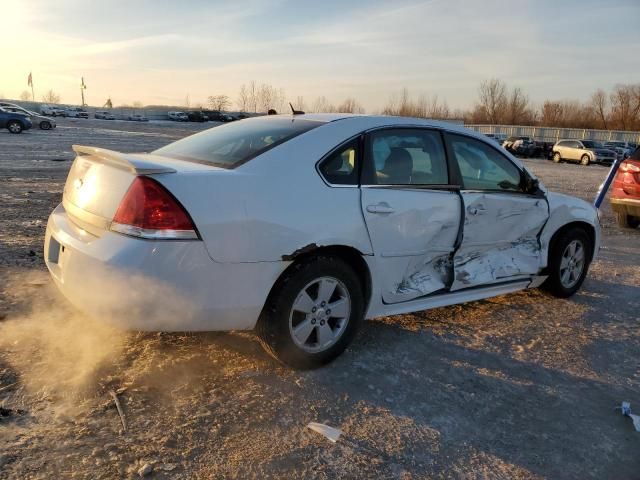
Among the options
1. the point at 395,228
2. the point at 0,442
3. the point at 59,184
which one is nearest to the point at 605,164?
the point at 59,184

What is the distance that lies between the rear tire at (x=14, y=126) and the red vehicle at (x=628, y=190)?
2836 centimetres

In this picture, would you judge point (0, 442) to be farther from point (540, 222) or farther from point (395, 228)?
point (540, 222)

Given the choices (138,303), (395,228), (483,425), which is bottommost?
(483,425)

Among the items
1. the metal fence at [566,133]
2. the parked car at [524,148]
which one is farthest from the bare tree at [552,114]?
the parked car at [524,148]

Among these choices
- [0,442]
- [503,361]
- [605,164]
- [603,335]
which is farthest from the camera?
[605,164]

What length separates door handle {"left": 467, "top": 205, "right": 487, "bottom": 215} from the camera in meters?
3.99

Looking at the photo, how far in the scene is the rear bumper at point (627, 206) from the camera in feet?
28.2

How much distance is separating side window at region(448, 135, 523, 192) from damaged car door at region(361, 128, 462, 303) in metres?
0.19

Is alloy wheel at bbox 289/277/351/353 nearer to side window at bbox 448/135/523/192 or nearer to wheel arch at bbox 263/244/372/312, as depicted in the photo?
wheel arch at bbox 263/244/372/312

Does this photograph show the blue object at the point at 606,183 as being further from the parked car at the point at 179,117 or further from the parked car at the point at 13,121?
the parked car at the point at 179,117

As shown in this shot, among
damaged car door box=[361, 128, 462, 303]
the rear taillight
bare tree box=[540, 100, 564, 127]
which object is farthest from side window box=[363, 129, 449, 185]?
bare tree box=[540, 100, 564, 127]

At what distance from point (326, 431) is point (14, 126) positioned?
1196 inches

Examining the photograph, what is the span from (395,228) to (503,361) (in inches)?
46.7

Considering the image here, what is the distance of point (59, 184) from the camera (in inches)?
418
